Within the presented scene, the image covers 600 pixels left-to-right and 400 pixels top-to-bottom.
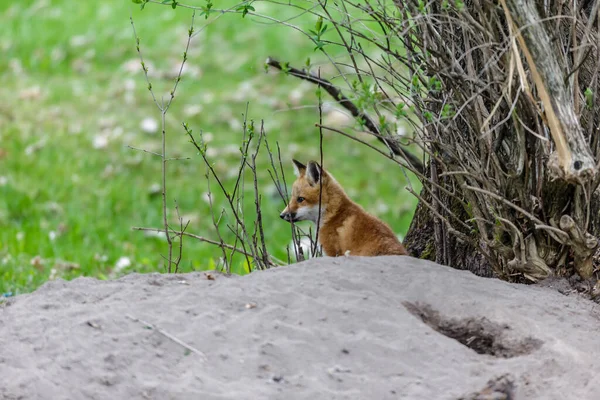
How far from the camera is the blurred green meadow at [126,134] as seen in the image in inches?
336

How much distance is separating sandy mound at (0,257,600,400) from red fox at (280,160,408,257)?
48.6 inches

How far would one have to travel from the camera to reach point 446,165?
15.0 ft

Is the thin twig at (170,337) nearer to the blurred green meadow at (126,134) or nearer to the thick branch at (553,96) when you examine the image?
the thick branch at (553,96)

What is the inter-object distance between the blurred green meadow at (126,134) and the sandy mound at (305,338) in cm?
280

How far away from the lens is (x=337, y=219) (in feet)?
19.7

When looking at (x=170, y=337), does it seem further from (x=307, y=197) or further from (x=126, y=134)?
(x=126, y=134)

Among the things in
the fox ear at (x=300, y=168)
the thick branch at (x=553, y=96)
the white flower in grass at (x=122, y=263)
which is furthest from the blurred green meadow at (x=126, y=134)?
the thick branch at (x=553, y=96)

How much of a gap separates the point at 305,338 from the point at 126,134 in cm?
778

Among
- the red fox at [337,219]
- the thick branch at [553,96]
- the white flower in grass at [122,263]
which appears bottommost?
the white flower in grass at [122,263]

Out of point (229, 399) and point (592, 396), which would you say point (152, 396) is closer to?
point (229, 399)

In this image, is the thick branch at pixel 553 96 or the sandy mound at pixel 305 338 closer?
the sandy mound at pixel 305 338

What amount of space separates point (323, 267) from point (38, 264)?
12.9ft

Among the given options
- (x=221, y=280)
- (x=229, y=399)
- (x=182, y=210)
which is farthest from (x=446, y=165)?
(x=182, y=210)

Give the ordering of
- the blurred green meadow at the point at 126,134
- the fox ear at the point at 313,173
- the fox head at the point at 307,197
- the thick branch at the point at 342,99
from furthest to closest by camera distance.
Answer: the blurred green meadow at the point at 126,134 → the fox head at the point at 307,197 → the fox ear at the point at 313,173 → the thick branch at the point at 342,99
